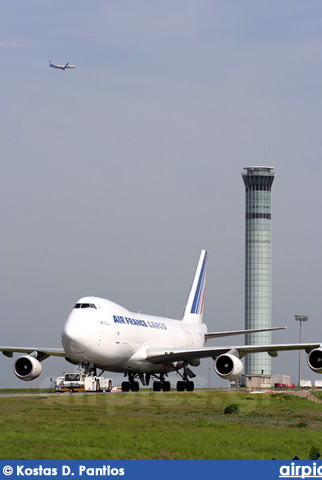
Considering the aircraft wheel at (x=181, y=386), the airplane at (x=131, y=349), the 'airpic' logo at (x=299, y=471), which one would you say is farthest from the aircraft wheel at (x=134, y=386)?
the 'airpic' logo at (x=299, y=471)

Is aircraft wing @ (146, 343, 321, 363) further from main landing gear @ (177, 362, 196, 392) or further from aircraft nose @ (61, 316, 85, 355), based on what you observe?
aircraft nose @ (61, 316, 85, 355)

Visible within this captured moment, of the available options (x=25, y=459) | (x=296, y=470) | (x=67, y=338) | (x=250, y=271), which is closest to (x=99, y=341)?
(x=67, y=338)

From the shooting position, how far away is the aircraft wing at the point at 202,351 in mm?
50781

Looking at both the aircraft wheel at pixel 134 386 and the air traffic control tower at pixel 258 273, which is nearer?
the aircraft wheel at pixel 134 386

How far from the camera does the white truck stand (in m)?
49.4

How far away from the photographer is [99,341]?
45.8 m

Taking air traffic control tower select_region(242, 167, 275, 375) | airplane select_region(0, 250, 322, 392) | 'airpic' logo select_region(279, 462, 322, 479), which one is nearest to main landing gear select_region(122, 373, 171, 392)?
airplane select_region(0, 250, 322, 392)

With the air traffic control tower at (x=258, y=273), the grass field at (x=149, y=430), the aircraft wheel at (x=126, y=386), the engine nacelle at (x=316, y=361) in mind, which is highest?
the air traffic control tower at (x=258, y=273)

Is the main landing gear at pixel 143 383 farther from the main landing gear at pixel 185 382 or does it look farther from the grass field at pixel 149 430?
the grass field at pixel 149 430

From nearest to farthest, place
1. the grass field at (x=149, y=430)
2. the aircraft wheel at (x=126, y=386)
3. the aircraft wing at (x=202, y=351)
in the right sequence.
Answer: the grass field at (x=149, y=430), the aircraft wing at (x=202, y=351), the aircraft wheel at (x=126, y=386)

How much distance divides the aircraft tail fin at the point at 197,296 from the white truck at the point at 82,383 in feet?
47.2

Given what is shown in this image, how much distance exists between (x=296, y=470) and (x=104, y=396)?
88.4ft

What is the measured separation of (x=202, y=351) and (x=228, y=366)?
401 cm

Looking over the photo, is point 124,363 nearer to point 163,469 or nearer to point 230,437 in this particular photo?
point 230,437
